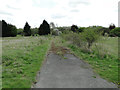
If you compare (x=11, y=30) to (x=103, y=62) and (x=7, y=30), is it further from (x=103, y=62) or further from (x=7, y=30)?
(x=103, y=62)

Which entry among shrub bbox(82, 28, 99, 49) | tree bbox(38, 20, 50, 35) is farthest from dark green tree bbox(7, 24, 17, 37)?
shrub bbox(82, 28, 99, 49)

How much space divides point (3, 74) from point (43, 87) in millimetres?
2108

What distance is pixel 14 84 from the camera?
3.75 m

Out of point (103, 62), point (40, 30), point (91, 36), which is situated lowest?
point (103, 62)

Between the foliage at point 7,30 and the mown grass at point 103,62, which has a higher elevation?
the foliage at point 7,30

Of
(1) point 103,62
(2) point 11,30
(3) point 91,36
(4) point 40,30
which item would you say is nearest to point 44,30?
(4) point 40,30

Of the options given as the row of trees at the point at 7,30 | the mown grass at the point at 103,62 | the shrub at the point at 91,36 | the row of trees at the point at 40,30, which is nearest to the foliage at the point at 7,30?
the row of trees at the point at 7,30

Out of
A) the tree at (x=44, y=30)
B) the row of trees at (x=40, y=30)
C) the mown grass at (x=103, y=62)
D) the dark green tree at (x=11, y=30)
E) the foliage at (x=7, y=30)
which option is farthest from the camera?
the tree at (x=44, y=30)

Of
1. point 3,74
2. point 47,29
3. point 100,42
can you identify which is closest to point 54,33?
point 47,29

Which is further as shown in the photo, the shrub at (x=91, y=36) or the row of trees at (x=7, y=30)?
the row of trees at (x=7, y=30)

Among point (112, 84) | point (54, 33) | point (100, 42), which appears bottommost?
point (112, 84)

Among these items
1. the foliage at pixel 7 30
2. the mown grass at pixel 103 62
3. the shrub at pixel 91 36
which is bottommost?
the mown grass at pixel 103 62

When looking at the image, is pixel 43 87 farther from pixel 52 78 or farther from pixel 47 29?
pixel 47 29

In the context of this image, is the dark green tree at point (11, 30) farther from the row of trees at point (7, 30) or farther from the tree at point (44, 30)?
the tree at point (44, 30)
